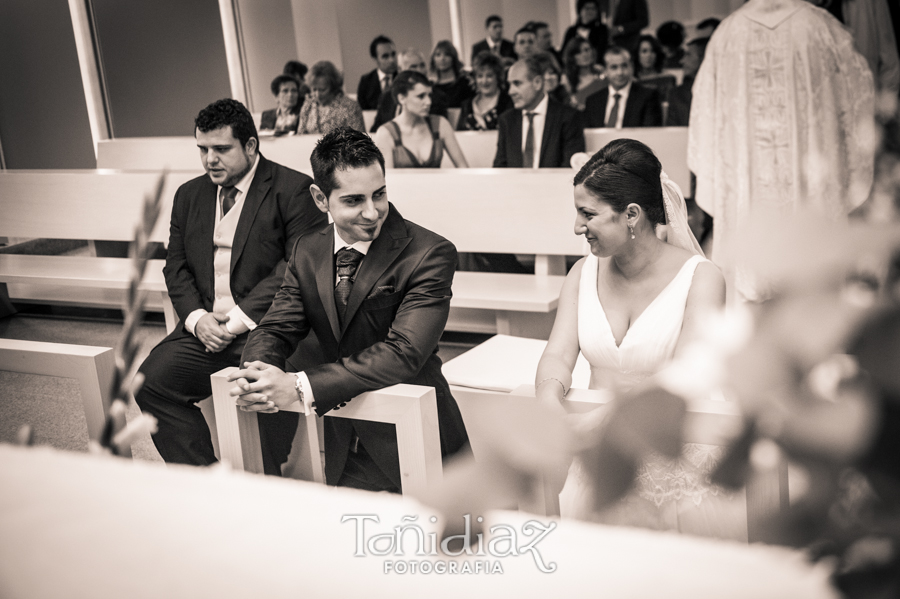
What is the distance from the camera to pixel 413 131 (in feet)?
18.1

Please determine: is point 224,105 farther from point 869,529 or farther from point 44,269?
point 869,529

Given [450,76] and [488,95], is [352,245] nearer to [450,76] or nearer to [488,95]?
[488,95]

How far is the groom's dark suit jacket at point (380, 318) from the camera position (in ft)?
8.30

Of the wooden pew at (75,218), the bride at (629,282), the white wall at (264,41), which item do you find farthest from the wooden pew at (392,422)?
the white wall at (264,41)

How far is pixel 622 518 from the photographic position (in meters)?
0.42

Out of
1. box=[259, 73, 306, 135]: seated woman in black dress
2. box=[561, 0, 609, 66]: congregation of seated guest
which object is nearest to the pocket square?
box=[259, 73, 306, 135]: seated woman in black dress

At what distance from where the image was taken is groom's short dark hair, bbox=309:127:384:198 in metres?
2.72

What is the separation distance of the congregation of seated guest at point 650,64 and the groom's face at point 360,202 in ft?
17.8

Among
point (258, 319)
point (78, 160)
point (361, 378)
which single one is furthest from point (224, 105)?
point (78, 160)

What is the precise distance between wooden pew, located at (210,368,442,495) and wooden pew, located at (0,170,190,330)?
267 centimetres

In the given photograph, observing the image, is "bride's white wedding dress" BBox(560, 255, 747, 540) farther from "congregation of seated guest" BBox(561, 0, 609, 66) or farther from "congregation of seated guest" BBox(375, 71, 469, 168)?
"congregation of seated guest" BBox(561, 0, 609, 66)

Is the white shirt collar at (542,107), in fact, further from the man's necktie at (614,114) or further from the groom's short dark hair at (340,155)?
the groom's short dark hair at (340,155)

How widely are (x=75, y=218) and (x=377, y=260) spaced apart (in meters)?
3.77

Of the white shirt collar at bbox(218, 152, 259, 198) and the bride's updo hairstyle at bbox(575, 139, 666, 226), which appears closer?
the bride's updo hairstyle at bbox(575, 139, 666, 226)
